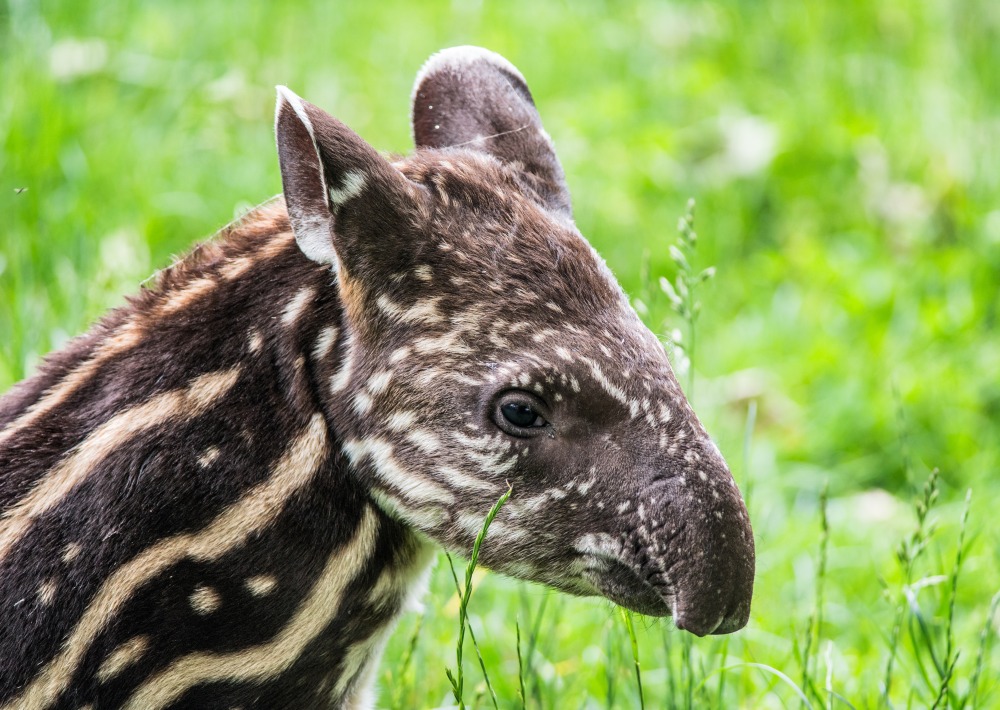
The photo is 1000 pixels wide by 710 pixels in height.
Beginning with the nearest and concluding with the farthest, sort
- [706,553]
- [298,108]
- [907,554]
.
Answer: [298,108], [706,553], [907,554]

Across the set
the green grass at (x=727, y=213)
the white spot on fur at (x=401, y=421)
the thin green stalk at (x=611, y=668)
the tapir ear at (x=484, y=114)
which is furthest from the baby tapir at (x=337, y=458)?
the green grass at (x=727, y=213)

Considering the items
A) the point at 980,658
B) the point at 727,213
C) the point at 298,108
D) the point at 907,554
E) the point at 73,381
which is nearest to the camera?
the point at 298,108

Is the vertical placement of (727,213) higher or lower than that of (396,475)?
lower

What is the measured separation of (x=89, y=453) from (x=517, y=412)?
97cm

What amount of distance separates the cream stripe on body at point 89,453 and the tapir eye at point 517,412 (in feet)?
2.16

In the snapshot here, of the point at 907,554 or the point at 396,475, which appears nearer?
the point at 396,475

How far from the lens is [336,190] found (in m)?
3.08

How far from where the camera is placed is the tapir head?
315 cm

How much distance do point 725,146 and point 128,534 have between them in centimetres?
545

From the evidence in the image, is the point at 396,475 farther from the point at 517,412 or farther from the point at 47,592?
the point at 47,592

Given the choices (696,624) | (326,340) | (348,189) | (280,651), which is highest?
(348,189)

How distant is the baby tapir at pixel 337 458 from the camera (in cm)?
314

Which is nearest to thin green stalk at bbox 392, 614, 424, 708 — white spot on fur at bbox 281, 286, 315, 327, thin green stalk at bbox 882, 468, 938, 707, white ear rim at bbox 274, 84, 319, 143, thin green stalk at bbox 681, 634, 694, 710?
thin green stalk at bbox 681, 634, 694, 710

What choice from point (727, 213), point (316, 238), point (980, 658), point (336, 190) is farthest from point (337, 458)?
point (727, 213)
